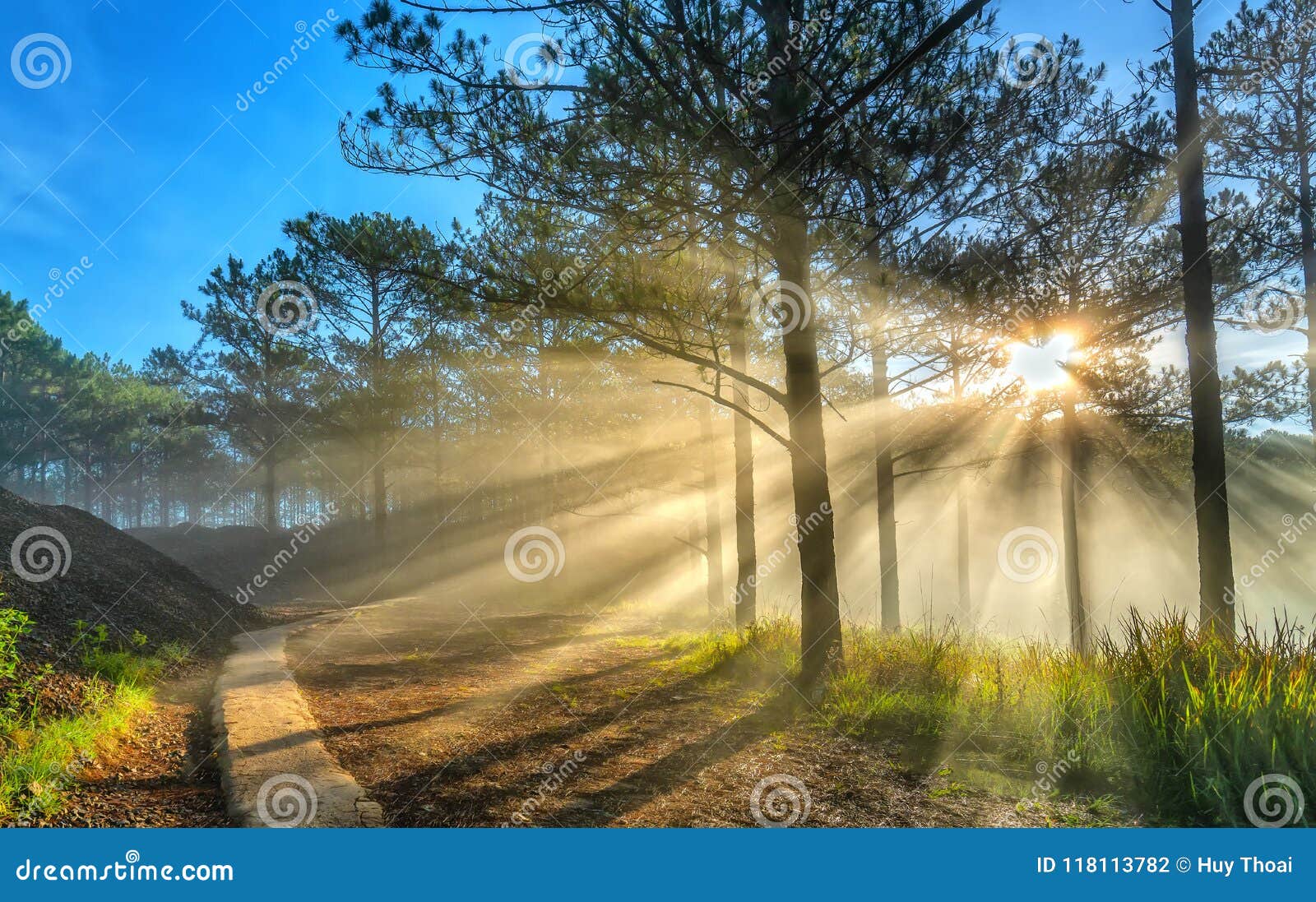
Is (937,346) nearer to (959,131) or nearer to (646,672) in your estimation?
(959,131)

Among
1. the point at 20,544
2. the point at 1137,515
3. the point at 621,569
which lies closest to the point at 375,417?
Result: the point at 621,569

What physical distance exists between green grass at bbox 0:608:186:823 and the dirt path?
1287mm

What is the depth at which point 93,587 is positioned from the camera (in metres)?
7.31

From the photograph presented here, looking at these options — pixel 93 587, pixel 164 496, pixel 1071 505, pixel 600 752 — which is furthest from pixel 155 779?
pixel 164 496

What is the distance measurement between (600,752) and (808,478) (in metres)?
3.12

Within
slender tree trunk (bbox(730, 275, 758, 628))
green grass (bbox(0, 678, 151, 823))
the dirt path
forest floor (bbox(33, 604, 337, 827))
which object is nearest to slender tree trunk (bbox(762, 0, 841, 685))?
the dirt path

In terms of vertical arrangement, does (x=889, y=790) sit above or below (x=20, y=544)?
below

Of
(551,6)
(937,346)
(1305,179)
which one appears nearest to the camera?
(551,6)

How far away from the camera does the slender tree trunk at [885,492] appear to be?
454 inches

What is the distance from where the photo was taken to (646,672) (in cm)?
742

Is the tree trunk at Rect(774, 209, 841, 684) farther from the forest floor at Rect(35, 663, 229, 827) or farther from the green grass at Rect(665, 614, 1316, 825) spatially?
the forest floor at Rect(35, 663, 229, 827)

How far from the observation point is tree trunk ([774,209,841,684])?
6.09m

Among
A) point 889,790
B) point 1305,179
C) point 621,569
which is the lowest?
point 889,790

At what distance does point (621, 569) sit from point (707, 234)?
1506 centimetres
